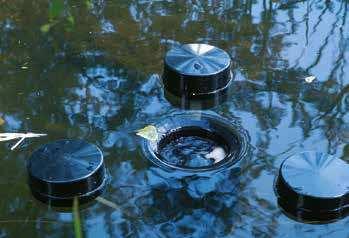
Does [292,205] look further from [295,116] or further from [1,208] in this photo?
[1,208]

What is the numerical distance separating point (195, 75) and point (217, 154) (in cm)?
43

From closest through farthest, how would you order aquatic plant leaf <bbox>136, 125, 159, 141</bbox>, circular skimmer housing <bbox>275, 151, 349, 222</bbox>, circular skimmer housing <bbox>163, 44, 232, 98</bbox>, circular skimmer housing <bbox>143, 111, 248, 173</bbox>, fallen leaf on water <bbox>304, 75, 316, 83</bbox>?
circular skimmer housing <bbox>275, 151, 349, 222</bbox> < circular skimmer housing <bbox>143, 111, 248, 173</bbox> < aquatic plant leaf <bbox>136, 125, 159, 141</bbox> < circular skimmer housing <bbox>163, 44, 232, 98</bbox> < fallen leaf on water <bbox>304, 75, 316, 83</bbox>

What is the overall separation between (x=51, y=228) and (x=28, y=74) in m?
1.06

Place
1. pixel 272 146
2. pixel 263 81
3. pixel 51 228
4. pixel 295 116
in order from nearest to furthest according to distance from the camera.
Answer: pixel 51 228, pixel 272 146, pixel 295 116, pixel 263 81

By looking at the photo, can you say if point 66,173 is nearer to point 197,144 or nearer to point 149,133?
point 149,133

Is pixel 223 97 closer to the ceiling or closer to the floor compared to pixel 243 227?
closer to the ceiling

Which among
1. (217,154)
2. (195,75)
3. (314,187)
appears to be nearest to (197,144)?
(217,154)

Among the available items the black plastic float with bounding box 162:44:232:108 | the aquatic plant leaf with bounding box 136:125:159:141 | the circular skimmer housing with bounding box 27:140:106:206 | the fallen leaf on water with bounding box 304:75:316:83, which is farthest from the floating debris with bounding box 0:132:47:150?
the fallen leaf on water with bounding box 304:75:316:83

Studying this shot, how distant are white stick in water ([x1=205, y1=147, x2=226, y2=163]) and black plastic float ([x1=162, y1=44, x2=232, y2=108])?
0.30 meters

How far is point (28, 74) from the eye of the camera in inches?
120

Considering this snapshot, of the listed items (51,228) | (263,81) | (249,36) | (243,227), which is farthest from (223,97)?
(51,228)

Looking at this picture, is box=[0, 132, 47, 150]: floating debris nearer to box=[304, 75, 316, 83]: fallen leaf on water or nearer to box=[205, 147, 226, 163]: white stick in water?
box=[205, 147, 226, 163]: white stick in water

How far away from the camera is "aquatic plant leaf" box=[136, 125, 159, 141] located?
2.63 m

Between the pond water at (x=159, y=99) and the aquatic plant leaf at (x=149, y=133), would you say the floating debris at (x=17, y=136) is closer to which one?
the pond water at (x=159, y=99)
